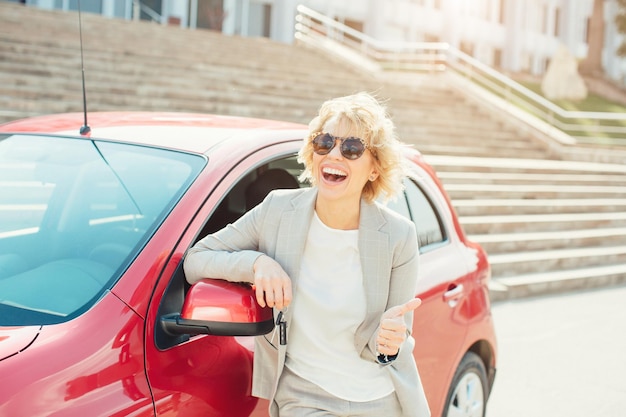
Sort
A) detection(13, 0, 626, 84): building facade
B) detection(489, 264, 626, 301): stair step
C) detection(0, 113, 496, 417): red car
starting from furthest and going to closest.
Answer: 1. detection(13, 0, 626, 84): building facade
2. detection(489, 264, 626, 301): stair step
3. detection(0, 113, 496, 417): red car

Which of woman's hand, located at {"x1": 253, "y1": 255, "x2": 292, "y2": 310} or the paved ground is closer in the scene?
woman's hand, located at {"x1": 253, "y1": 255, "x2": 292, "y2": 310}

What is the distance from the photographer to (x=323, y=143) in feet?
7.11

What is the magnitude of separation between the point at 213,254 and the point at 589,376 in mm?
4373

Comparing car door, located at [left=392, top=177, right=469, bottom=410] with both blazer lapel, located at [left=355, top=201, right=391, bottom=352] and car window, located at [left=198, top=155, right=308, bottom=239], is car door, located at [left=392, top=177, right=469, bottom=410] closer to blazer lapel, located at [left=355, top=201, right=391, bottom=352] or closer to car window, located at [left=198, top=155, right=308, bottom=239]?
car window, located at [left=198, top=155, right=308, bottom=239]

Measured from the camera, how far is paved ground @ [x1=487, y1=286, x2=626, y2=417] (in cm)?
498

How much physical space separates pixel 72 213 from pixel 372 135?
1121 millimetres

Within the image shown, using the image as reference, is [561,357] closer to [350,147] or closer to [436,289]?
[436,289]

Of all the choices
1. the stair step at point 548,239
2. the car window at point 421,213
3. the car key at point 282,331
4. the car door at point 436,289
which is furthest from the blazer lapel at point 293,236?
the stair step at point 548,239

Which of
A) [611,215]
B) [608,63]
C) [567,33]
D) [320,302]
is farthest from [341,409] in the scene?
[608,63]

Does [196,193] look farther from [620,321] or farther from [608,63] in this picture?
[608,63]

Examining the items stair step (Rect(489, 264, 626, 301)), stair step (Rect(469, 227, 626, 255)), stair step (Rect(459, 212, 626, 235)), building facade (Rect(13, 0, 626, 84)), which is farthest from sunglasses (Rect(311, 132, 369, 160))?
building facade (Rect(13, 0, 626, 84))

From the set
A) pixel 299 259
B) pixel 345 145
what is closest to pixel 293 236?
pixel 299 259

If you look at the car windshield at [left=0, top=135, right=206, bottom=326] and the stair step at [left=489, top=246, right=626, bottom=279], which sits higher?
the car windshield at [left=0, top=135, right=206, bottom=326]

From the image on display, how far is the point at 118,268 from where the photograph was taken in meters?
2.16
